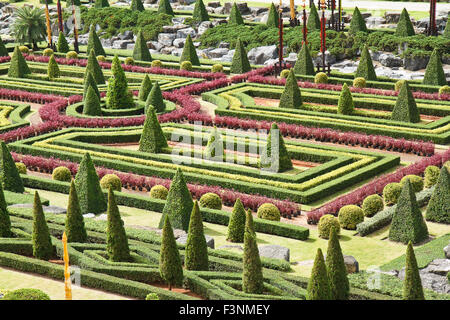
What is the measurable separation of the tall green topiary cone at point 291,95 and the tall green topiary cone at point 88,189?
1700 centimetres

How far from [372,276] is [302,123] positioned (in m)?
19.2

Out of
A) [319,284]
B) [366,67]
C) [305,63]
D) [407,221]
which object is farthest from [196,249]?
[305,63]

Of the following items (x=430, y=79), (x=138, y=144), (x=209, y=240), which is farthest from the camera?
(x=430, y=79)

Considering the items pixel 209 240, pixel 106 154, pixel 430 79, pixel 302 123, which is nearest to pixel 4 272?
pixel 209 240

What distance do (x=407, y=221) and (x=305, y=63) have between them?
26130mm

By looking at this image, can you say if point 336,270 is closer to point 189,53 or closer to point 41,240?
point 41,240

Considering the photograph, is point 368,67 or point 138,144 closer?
point 138,144

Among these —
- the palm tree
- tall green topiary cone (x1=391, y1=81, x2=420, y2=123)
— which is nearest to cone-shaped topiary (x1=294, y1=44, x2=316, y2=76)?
tall green topiary cone (x1=391, y1=81, x2=420, y2=123)

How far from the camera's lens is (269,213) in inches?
1186

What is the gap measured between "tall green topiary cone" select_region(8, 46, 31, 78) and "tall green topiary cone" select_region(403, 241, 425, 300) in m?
38.3

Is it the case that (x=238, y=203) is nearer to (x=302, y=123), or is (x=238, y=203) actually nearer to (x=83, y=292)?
(x=83, y=292)

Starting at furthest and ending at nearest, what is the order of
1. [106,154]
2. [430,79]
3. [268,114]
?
[430,79]
[268,114]
[106,154]

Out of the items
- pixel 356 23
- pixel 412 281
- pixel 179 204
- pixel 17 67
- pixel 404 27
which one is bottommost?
pixel 179 204

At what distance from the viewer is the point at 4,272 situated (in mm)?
25641
